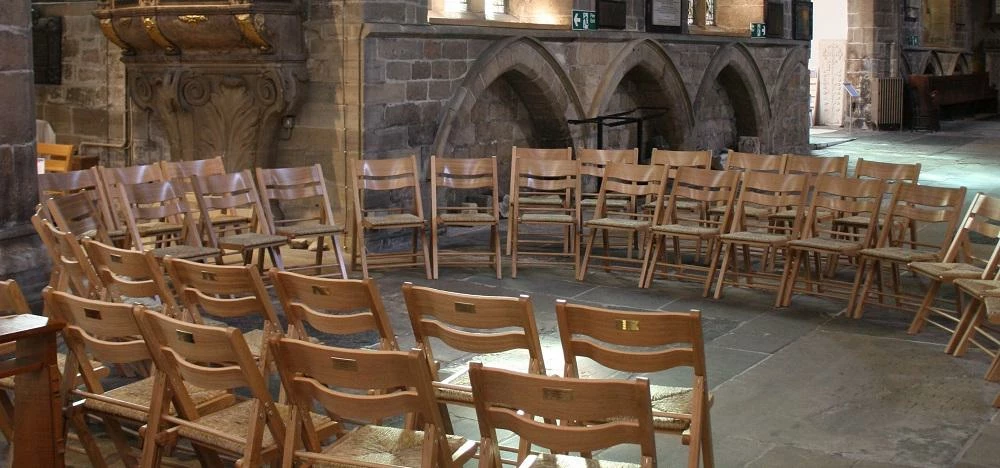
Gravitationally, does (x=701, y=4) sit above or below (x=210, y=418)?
above

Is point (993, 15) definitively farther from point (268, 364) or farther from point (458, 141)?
point (268, 364)

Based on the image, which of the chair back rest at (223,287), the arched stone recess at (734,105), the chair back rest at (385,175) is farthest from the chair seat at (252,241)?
the arched stone recess at (734,105)

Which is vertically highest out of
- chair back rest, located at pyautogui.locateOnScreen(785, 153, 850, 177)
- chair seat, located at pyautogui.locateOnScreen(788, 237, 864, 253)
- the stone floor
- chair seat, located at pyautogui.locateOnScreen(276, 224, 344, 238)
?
chair back rest, located at pyautogui.locateOnScreen(785, 153, 850, 177)

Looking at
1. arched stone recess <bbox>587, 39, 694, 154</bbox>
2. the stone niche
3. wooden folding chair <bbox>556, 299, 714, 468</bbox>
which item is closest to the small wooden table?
wooden folding chair <bbox>556, 299, 714, 468</bbox>

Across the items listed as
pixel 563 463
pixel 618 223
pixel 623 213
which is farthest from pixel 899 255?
pixel 563 463

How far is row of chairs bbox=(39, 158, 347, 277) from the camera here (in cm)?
755

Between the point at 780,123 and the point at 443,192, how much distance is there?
720cm

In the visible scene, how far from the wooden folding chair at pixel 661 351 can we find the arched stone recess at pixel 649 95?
29.1 feet

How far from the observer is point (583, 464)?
3707 mm

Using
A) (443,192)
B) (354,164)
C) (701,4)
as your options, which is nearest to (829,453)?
(354,164)

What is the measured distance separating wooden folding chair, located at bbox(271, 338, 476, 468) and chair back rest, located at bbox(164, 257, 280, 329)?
0.82 meters

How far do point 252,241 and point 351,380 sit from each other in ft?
14.2

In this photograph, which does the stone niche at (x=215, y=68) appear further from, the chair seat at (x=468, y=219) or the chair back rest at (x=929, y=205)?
the chair back rest at (x=929, y=205)

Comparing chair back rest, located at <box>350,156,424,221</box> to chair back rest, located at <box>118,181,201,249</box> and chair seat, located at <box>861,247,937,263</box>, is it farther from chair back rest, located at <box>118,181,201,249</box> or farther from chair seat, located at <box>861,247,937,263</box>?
chair seat, located at <box>861,247,937,263</box>
